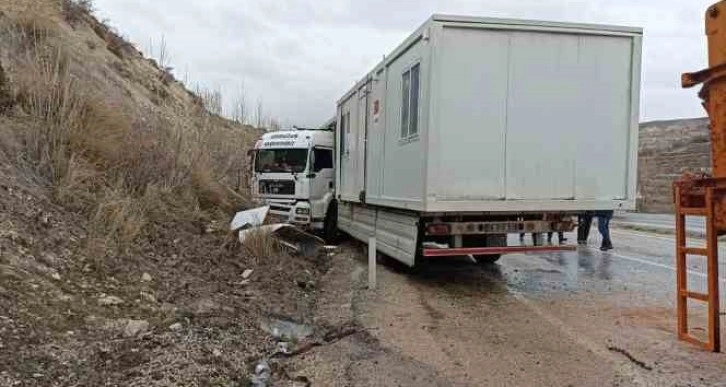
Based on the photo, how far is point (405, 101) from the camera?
27.9ft

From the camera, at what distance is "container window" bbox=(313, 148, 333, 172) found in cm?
1469

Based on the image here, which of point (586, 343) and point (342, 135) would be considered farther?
point (342, 135)

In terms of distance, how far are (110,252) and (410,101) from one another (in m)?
4.16

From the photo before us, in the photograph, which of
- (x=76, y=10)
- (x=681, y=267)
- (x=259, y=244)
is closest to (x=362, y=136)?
(x=259, y=244)

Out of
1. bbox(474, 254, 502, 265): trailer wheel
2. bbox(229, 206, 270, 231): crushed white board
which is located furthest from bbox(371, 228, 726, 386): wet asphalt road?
bbox(229, 206, 270, 231): crushed white board

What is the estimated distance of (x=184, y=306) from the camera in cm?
599

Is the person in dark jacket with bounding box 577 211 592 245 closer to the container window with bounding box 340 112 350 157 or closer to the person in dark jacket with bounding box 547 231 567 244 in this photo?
the person in dark jacket with bounding box 547 231 567 244

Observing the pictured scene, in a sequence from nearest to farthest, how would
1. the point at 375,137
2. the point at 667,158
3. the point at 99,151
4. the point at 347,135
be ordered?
the point at 99,151 < the point at 375,137 < the point at 347,135 < the point at 667,158

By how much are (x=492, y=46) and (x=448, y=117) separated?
1.06 metres

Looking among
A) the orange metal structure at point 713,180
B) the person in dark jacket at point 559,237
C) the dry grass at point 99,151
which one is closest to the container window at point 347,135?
the dry grass at point 99,151

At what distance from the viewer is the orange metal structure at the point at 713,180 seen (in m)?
4.99

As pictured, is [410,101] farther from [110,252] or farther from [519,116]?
[110,252]

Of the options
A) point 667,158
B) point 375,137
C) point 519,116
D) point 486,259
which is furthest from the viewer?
point 667,158

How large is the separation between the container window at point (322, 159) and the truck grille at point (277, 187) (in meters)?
0.71
